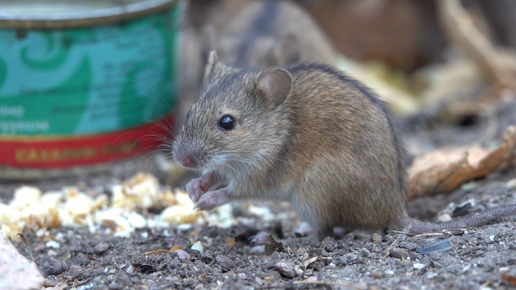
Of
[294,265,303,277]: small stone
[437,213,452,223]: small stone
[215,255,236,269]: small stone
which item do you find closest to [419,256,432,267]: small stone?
[294,265,303,277]: small stone

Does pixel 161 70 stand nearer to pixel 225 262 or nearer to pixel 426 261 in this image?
pixel 225 262

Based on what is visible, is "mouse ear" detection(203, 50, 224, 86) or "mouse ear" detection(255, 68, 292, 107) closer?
"mouse ear" detection(255, 68, 292, 107)

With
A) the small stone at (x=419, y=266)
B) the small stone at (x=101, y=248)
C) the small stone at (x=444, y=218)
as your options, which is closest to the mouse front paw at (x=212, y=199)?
the small stone at (x=101, y=248)

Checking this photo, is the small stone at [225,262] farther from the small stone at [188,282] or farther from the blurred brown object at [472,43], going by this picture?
the blurred brown object at [472,43]

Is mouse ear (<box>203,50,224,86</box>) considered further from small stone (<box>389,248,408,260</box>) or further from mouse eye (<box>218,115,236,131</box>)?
small stone (<box>389,248,408,260</box>)

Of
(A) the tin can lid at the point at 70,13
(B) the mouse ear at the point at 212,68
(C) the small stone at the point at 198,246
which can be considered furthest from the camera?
(A) the tin can lid at the point at 70,13

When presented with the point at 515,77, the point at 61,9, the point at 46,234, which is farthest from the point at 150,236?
the point at 515,77

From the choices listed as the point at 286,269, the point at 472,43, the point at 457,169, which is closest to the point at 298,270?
the point at 286,269
